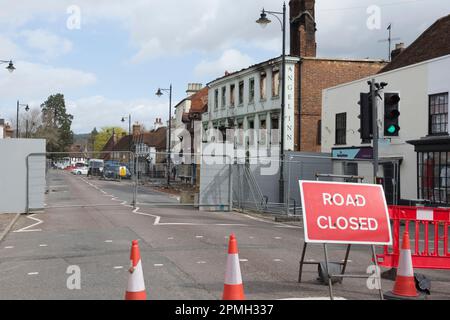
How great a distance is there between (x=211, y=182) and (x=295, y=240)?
28.2 feet

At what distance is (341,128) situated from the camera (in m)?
26.7

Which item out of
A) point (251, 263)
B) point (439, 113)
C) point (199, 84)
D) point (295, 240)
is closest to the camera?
point (251, 263)

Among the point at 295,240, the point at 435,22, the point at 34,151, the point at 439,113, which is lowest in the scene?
the point at 295,240

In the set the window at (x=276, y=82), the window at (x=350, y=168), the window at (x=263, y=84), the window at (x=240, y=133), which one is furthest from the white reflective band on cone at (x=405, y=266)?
the window at (x=240, y=133)

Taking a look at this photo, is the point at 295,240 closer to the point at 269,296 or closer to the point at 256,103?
the point at 269,296

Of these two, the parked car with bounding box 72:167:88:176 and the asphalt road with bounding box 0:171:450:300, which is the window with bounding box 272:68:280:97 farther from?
the parked car with bounding box 72:167:88:176

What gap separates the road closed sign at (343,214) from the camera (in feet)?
23.3

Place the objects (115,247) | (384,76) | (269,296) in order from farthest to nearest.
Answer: (384,76) → (115,247) → (269,296)

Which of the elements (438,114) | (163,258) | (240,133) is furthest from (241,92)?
(163,258)

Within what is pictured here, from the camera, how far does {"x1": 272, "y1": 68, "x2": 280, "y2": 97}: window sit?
3412 cm

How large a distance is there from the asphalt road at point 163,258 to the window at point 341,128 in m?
10.4

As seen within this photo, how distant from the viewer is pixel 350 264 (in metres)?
9.74

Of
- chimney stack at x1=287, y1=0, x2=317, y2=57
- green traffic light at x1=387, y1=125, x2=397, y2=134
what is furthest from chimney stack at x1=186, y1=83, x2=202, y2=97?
green traffic light at x1=387, y1=125, x2=397, y2=134
